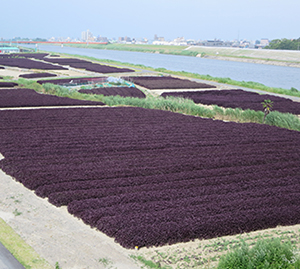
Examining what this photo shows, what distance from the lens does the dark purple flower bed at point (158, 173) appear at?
37.7 feet

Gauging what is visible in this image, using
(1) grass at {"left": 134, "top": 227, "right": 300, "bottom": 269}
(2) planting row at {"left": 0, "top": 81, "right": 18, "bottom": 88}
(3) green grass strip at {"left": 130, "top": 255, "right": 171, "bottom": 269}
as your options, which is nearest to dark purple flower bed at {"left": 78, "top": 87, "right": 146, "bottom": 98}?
(2) planting row at {"left": 0, "top": 81, "right": 18, "bottom": 88}

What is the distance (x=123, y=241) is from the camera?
10359mm

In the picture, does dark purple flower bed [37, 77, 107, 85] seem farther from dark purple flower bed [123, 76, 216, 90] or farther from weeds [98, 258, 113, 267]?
weeds [98, 258, 113, 267]

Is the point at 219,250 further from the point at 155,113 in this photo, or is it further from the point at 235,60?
the point at 235,60

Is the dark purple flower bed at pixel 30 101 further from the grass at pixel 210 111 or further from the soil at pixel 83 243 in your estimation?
the soil at pixel 83 243

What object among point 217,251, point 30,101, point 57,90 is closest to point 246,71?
point 57,90

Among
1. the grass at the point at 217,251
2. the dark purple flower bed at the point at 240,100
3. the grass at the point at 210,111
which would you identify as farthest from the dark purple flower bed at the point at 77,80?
the grass at the point at 217,251

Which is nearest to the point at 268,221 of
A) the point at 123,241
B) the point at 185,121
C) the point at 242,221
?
the point at 242,221

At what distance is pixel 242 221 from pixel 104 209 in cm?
406

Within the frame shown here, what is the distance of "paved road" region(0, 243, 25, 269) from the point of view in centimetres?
920

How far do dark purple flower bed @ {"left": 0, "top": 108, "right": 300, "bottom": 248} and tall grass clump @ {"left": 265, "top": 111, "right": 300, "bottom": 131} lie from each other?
2364 millimetres

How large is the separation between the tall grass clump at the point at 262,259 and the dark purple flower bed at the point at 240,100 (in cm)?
2748

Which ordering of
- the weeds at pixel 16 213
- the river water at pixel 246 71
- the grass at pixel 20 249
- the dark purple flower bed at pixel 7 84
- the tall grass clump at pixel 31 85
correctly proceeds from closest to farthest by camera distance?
the grass at pixel 20 249 → the weeds at pixel 16 213 → the tall grass clump at pixel 31 85 → the dark purple flower bed at pixel 7 84 → the river water at pixel 246 71

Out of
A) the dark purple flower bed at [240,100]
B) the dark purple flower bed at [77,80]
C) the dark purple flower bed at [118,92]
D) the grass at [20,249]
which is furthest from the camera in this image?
the dark purple flower bed at [77,80]
